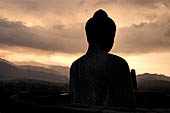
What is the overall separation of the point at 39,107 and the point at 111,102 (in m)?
1.50

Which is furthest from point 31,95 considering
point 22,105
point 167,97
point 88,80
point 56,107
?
point 167,97

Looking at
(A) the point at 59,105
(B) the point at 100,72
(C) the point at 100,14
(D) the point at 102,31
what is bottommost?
(A) the point at 59,105

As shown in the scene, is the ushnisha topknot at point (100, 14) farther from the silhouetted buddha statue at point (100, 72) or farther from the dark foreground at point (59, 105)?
the dark foreground at point (59, 105)

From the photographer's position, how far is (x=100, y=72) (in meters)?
5.86

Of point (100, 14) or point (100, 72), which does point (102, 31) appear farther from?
point (100, 72)

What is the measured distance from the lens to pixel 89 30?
6.46 m

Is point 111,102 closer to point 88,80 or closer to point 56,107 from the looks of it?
point 88,80

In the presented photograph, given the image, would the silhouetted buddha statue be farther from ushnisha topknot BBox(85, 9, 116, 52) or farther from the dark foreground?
the dark foreground

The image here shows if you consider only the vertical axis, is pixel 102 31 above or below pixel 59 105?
above

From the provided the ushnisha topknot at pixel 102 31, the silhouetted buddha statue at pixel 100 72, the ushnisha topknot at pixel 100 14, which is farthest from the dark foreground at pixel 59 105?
the ushnisha topknot at pixel 100 14

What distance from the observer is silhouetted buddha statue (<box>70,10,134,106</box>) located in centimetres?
566

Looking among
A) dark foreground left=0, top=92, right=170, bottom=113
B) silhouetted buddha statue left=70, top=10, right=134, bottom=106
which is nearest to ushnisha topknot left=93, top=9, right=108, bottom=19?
silhouetted buddha statue left=70, top=10, right=134, bottom=106

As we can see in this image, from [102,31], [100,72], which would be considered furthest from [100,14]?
[100,72]

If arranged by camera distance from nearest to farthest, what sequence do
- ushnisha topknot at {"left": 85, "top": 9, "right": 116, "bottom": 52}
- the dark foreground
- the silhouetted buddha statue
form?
the dark foreground → the silhouetted buddha statue → ushnisha topknot at {"left": 85, "top": 9, "right": 116, "bottom": 52}
